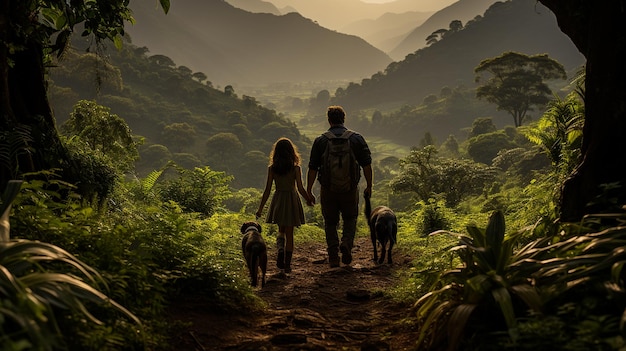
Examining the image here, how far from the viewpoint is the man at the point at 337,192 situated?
6758mm

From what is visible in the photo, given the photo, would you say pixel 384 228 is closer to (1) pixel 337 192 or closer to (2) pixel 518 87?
(1) pixel 337 192

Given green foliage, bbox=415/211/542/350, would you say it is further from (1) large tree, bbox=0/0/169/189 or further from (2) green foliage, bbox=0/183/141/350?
(1) large tree, bbox=0/0/169/189

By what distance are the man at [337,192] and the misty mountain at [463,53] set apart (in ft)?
500

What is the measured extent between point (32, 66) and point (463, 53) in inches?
6490

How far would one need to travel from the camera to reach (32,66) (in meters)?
5.73

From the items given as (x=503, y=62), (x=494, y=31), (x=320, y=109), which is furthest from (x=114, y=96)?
(x=494, y=31)

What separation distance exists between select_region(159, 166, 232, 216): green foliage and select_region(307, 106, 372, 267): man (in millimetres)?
5456

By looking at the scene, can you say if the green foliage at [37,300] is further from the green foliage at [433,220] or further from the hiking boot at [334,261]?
the green foliage at [433,220]

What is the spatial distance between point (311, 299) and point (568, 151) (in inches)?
143

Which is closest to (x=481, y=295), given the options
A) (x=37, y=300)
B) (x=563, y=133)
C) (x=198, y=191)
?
(x=37, y=300)

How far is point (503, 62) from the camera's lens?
50.8 meters

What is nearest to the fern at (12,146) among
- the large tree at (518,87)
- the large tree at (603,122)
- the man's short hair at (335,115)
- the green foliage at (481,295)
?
the man's short hair at (335,115)

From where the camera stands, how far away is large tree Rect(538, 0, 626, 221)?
364 cm

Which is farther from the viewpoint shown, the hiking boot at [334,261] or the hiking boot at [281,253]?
the hiking boot at [334,261]
